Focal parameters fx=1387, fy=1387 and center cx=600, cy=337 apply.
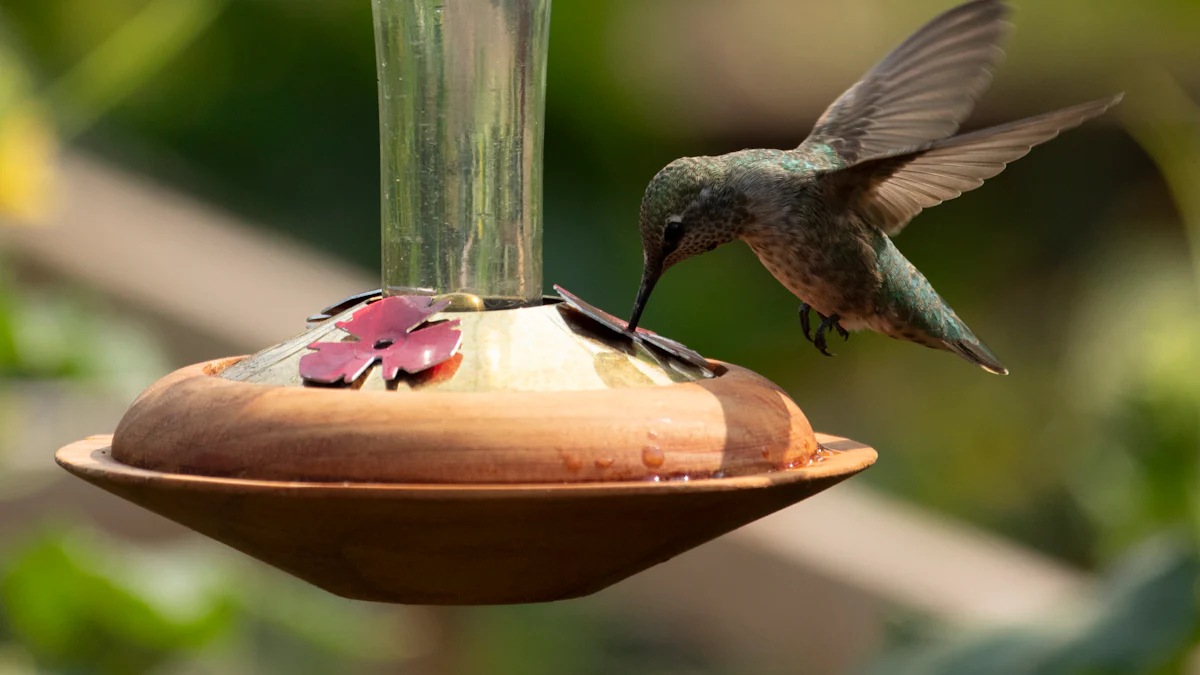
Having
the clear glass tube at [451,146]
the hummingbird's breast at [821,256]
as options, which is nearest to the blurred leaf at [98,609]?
the clear glass tube at [451,146]

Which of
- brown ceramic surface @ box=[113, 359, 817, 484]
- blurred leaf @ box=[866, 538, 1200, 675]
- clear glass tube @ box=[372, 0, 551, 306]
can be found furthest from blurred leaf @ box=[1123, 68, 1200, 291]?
brown ceramic surface @ box=[113, 359, 817, 484]

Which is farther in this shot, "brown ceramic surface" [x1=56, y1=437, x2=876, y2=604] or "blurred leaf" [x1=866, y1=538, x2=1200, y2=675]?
"blurred leaf" [x1=866, y1=538, x2=1200, y2=675]

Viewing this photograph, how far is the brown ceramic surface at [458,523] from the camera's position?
1.67 meters

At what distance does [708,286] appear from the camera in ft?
24.9

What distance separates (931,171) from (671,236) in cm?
56

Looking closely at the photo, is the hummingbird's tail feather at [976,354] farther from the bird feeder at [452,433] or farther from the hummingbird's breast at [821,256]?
the bird feeder at [452,433]

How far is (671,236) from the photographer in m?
2.52

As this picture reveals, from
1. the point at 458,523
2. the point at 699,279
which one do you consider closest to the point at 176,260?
the point at 699,279

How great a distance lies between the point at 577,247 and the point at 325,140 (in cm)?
193

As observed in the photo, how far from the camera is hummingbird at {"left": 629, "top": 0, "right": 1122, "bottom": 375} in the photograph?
8.33ft

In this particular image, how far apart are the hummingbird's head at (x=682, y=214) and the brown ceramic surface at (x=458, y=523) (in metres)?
0.65

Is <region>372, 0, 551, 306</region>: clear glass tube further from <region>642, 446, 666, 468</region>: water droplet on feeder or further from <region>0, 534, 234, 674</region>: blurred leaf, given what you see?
<region>0, 534, 234, 674</region>: blurred leaf

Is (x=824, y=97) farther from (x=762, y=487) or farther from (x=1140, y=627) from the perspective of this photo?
(x=762, y=487)

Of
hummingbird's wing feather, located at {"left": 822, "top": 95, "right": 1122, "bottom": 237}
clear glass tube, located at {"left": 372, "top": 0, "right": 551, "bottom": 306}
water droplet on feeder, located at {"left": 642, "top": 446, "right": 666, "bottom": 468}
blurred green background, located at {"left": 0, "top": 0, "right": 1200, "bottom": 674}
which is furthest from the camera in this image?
blurred green background, located at {"left": 0, "top": 0, "right": 1200, "bottom": 674}
